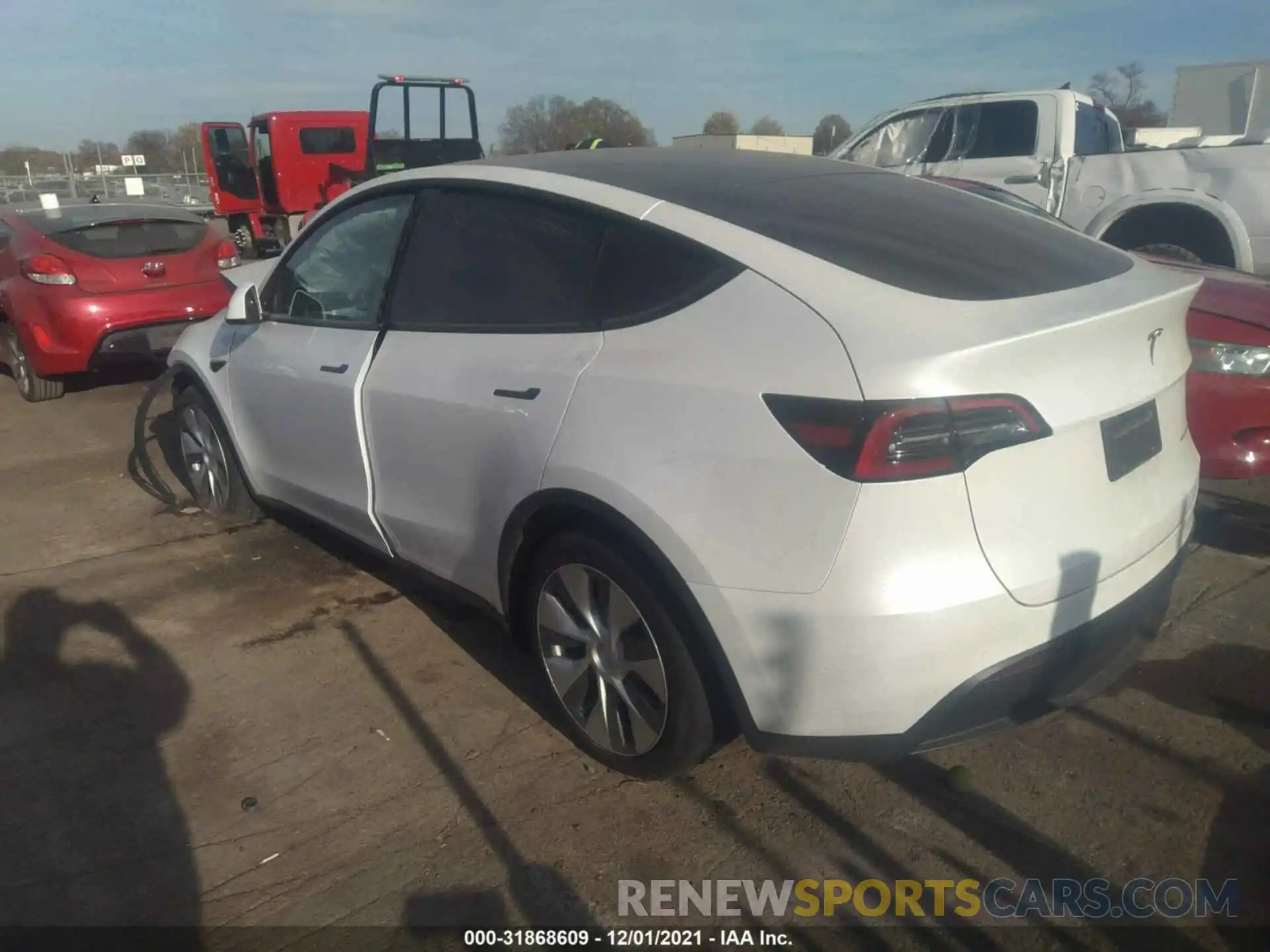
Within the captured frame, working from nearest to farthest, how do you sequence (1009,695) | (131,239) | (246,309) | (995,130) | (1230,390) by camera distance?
(1009,695), (1230,390), (246,309), (131,239), (995,130)

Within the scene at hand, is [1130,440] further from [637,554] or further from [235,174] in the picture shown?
[235,174]

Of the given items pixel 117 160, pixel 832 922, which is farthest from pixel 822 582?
pixel 117 160

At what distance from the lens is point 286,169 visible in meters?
18.3

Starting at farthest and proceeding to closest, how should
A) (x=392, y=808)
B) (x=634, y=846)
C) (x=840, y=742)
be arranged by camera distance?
(x=392, y=808)
(x=634, y=846)
(x=840, y=742)

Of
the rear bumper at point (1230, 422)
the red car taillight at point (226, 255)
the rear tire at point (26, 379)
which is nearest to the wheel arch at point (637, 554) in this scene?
the rear bumper at point (1230, 422)

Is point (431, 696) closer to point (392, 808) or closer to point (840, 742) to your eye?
point (392, 808)

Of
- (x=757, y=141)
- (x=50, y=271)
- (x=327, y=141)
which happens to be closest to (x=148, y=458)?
(x=50, y=271)

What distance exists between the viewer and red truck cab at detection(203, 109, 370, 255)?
59.8ft

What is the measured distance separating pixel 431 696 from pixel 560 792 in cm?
74

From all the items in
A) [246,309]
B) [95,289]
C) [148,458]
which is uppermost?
[246,309]

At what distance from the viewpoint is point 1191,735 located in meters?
3.13

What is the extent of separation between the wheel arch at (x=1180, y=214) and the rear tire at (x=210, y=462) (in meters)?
5.98

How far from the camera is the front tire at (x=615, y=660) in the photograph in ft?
8.63

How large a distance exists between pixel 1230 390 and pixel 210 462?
178 inches
